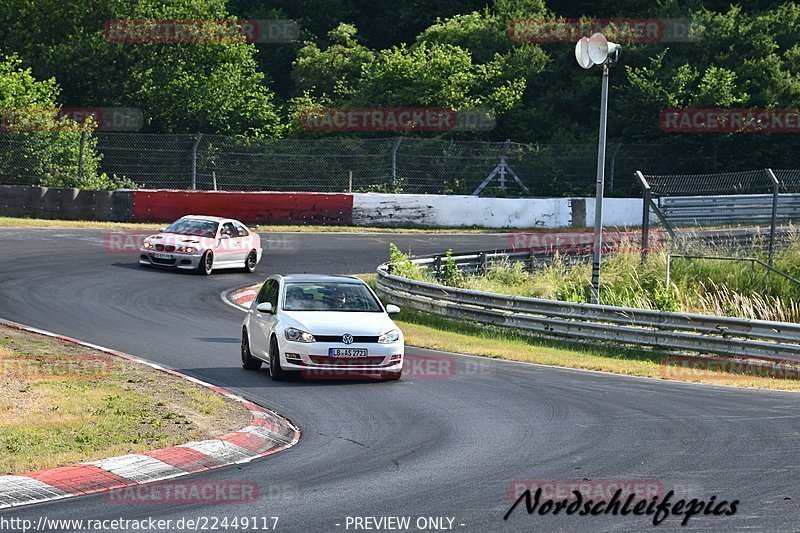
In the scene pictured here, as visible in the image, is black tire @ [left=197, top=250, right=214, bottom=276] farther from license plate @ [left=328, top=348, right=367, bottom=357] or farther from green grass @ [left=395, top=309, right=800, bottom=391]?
license plate @ [left=328, top=348, right=367, bottom=357]

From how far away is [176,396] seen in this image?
13422 millimetres

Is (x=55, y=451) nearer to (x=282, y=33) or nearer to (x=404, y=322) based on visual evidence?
(x=404, y=322)

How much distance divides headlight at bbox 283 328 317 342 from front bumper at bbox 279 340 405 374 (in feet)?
0.15

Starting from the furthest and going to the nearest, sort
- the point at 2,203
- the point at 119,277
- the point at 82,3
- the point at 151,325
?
the point at 82,3
the point at 2,203
the point at 119,277
the point at 151,325

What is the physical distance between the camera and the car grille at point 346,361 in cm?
1510

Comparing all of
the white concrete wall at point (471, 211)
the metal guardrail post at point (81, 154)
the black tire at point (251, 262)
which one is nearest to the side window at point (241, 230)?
the black tire at point (251, 262)

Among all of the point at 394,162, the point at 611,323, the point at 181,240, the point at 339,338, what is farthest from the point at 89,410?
the point at 394,162

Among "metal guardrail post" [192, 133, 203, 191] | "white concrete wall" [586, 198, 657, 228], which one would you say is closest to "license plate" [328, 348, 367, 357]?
"metal guardrail post" [192, 133, 203, 191]

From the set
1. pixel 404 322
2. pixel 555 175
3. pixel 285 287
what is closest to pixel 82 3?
pixel 555 175

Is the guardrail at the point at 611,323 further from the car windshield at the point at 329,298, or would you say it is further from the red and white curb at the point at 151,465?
the red and white curb at the point at 151,465

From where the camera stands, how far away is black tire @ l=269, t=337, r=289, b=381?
50.1ft

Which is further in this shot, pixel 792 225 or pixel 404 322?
pixel 792 225

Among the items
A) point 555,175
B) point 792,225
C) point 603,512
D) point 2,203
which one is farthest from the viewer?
point 555,175

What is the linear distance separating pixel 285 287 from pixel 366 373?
1894 millimetres
